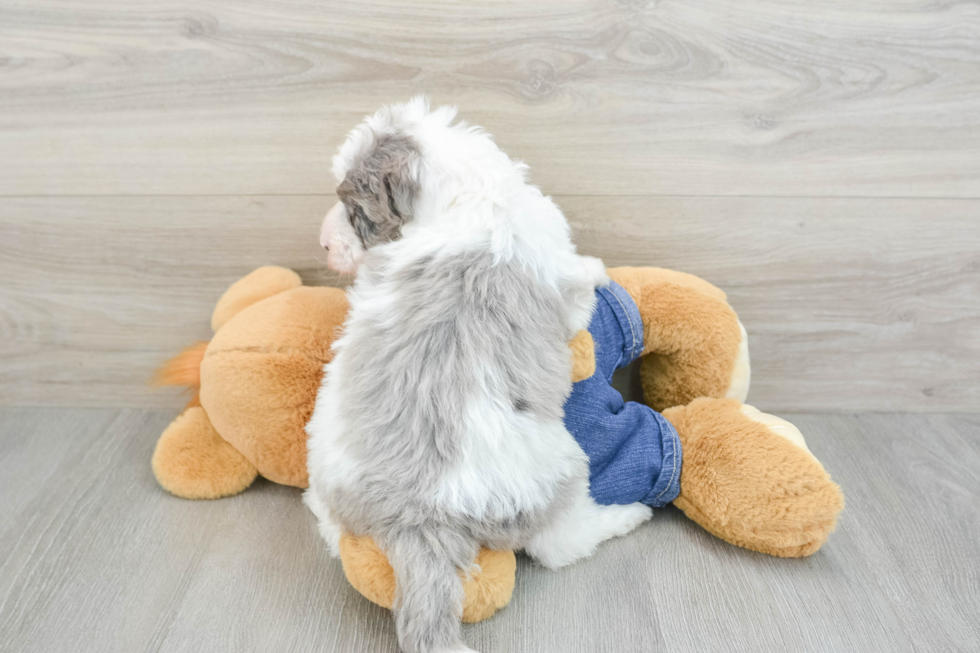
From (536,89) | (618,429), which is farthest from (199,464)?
(536,89)

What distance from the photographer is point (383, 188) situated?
0.79 m

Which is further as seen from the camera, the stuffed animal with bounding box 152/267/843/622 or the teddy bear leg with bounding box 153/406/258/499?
the teddy bear leg with bounding box 153/406/258/499

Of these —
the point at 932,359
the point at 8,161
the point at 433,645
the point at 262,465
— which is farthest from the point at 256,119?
the point at 932,359

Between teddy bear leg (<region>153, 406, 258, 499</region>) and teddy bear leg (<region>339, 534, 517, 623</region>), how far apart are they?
311 millimetres

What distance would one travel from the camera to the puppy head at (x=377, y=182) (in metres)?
0.78

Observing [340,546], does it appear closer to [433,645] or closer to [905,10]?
[433,645]

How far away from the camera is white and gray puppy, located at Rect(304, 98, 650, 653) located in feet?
2.44

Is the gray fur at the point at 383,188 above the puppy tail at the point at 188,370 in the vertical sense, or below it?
above

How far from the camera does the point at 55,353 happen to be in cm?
124

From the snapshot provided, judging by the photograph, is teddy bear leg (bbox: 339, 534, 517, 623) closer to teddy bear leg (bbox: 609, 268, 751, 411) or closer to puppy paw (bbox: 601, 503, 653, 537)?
puppy paw (bbox: 601, 503, 653, 537)

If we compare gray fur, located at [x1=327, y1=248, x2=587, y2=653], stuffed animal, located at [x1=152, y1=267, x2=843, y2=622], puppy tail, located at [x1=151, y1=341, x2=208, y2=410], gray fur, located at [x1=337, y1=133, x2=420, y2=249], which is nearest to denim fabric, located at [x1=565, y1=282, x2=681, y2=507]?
stuffed animal, located at [x1=152, y1=267, x2=843, y2=622]

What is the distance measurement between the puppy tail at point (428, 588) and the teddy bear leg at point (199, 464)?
1.31 feet

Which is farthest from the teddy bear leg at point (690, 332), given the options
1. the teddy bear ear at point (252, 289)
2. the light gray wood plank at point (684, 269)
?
the teddy bear ear at point (252, 289)

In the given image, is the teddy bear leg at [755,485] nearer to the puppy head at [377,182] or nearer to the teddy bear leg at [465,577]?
the teddy bear leg at [465,577]
